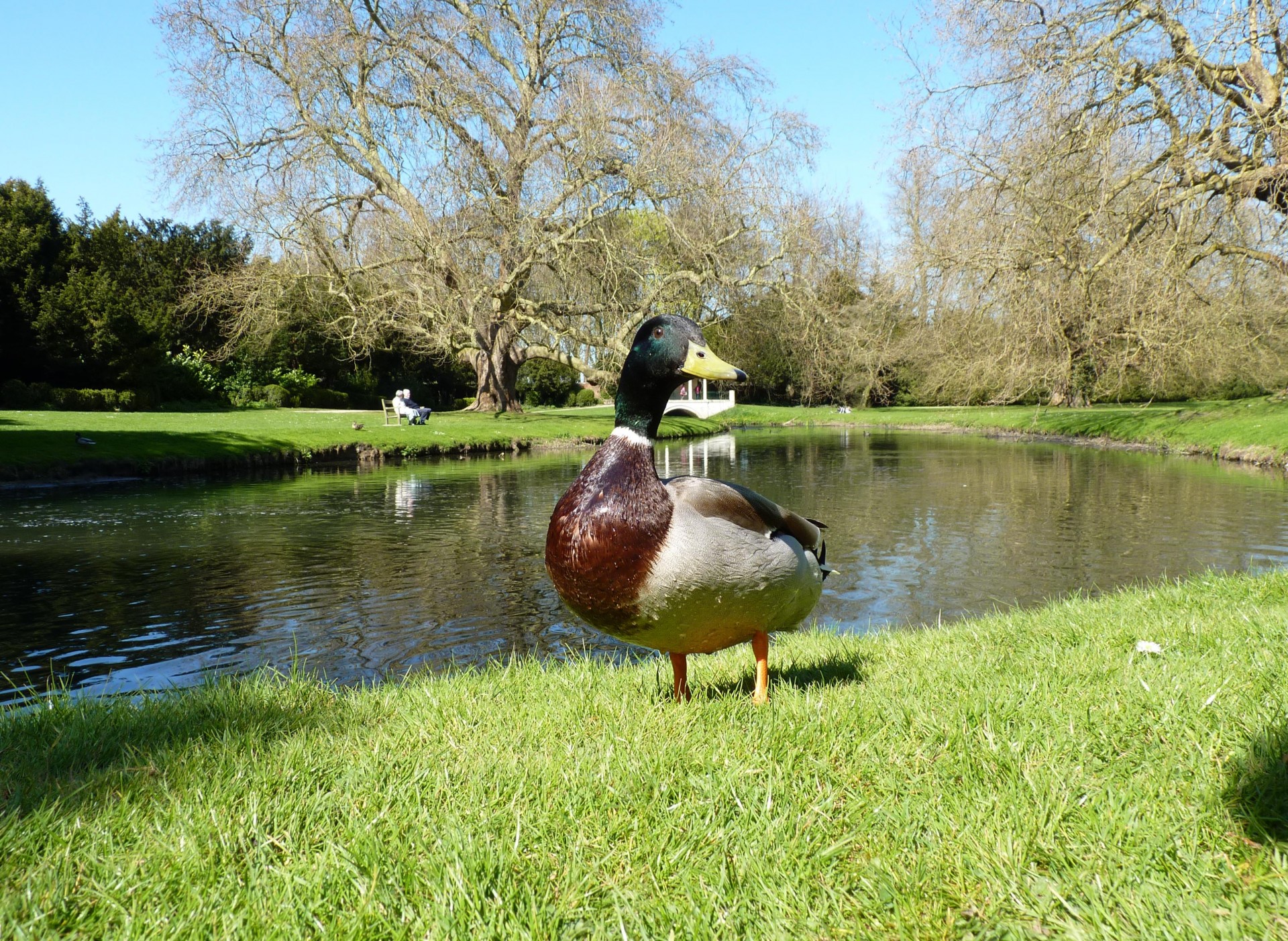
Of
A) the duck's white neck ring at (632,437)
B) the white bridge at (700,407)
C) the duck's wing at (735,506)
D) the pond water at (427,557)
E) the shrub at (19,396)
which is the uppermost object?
the shrub at (19,396)

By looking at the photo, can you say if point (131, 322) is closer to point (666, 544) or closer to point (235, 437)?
point (235, 437)

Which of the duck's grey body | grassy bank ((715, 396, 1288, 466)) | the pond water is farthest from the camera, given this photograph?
grassy bank ((715, 396, 1288, 466))

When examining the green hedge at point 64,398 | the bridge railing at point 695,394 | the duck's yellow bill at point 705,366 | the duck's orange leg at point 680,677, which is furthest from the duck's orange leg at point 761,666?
the bridge railing at point 695,394

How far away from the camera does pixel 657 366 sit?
3.72 metres

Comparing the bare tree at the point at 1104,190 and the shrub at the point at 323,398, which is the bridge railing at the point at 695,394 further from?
the bare tree at the point at 1104,190

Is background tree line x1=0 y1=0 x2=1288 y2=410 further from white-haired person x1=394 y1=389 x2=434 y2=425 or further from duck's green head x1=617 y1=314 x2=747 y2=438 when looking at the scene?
duck's green head x1=617 y1=314 x2=747 y2=438

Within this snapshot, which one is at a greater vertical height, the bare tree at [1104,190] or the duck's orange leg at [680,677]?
the bare tree at [1104,190]

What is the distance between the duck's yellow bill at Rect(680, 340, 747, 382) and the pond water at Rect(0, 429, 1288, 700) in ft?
11.9

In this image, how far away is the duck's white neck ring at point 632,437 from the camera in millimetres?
3689

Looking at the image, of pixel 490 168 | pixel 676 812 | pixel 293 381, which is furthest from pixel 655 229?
pixel 676 812

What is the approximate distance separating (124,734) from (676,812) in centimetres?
217

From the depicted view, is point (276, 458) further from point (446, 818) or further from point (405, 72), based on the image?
point (446, 818)

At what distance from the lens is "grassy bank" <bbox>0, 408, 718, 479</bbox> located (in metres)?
16.7

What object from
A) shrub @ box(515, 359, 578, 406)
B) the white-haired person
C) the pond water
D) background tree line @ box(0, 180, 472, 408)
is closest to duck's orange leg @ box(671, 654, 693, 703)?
the pond water
